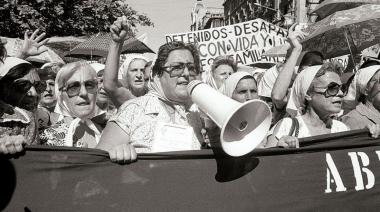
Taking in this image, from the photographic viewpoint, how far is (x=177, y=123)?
3.11m

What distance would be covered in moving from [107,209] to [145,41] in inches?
220

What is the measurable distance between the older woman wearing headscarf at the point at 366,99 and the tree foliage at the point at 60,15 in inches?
484

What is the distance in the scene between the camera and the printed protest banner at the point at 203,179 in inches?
104

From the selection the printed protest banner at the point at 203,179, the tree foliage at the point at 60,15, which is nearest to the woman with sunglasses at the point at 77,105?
the printed protest banner at the point at 203,179

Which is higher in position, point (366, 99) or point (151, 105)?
point (151, 105)

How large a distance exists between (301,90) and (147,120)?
1.28m

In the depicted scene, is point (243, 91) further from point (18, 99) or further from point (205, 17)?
point (205, 17)

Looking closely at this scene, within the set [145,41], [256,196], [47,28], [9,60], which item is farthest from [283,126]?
[47,28]

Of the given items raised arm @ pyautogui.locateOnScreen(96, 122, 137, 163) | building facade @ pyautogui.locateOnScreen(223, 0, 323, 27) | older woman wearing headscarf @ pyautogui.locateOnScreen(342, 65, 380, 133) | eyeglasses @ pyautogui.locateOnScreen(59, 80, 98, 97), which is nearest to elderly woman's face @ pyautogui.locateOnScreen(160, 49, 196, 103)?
raised arm @ pyautogui.locateOnScreen(96, 122, 137, 163)

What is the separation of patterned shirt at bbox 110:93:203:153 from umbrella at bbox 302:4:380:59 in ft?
11.5

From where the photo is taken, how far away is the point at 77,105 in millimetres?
3508

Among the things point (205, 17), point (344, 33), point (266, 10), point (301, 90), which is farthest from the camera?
point (205, 17)

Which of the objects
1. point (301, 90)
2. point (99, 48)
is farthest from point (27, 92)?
point (99, 48)

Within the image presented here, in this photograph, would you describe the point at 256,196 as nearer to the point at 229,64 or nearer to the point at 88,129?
the point at 88,129
